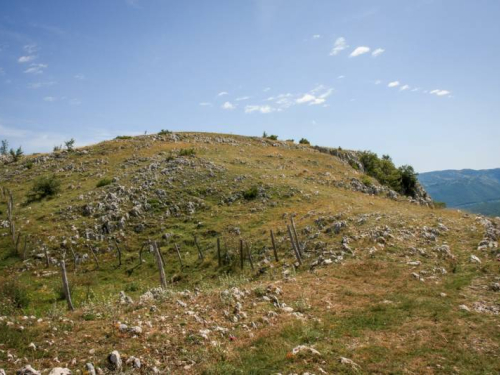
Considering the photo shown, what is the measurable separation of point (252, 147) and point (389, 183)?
3099 cm

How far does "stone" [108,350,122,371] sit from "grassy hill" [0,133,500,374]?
6 centimetres

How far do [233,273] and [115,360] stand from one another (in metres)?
15.4

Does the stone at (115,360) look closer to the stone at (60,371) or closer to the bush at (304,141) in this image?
the stone at (60,371)

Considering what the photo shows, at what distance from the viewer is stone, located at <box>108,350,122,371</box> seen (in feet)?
28.9

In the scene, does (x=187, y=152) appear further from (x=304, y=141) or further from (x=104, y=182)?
(x=304, y=141)

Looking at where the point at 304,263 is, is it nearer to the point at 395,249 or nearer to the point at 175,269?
the point at 395,249

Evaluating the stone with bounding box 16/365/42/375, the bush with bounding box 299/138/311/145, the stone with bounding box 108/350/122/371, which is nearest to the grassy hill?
the stone with bounding box 108/350/122/371

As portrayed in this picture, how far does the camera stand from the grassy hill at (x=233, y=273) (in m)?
9.77

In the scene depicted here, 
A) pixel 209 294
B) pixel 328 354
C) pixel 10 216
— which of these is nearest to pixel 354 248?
pixel 209 294

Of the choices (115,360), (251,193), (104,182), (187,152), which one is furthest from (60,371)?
(187,152)

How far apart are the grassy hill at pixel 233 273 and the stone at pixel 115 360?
0.06 m

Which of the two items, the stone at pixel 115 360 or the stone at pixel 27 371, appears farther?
the stone at pixel 115 360

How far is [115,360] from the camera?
8906 millimetres

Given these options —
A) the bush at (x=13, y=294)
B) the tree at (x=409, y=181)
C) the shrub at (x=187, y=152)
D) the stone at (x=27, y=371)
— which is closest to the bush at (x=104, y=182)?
the shrub at (x=187, y=152)
